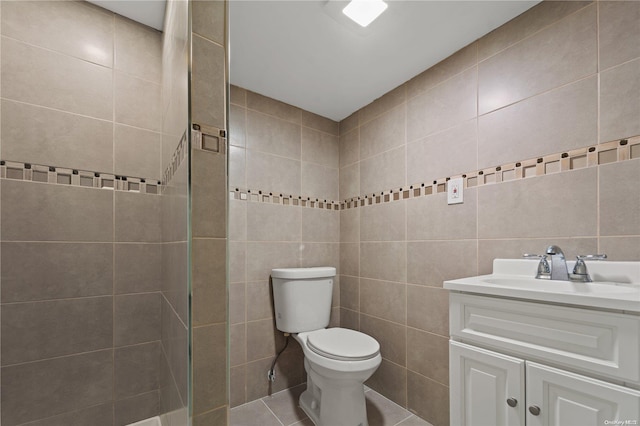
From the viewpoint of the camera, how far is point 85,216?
1.30 m

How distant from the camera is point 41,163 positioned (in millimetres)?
1212

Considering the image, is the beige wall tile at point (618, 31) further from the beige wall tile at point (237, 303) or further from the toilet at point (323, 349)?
the beige wall tile at point (237, 303)

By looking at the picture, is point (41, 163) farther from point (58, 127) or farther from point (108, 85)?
point (108, 85)

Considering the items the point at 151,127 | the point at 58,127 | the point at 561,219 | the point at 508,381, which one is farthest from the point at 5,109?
the point at 561,219

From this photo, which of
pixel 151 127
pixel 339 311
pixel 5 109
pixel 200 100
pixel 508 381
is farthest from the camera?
pixel 339 311

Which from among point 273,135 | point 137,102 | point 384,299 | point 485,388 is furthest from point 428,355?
point 137,102

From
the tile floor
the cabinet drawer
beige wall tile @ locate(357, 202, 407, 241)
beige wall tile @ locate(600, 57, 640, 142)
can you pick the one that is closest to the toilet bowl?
the tile floor

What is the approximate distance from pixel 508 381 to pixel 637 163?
35.0 inches

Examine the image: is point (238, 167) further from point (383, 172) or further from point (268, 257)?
point (383, 172)

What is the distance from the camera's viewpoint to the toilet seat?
140 centimetres

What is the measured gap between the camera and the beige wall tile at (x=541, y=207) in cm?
111

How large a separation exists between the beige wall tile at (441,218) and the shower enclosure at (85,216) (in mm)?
1340

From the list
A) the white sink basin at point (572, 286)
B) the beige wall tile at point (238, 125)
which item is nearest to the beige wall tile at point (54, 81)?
the beige wall tile at point (238, 125)

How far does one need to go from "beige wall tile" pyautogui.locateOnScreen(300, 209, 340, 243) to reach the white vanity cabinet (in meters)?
1.22
